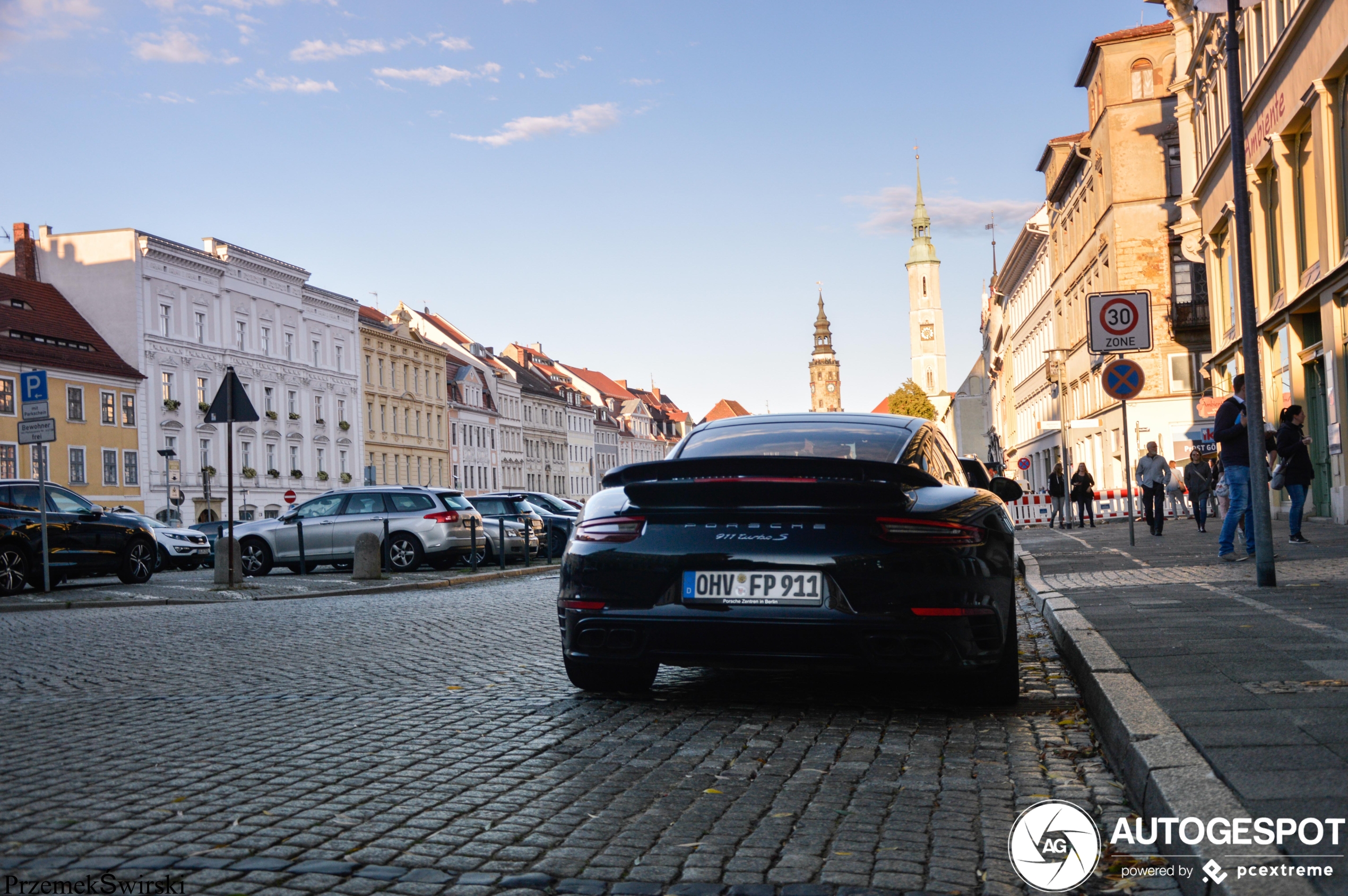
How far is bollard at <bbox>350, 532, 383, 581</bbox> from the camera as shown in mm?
20609

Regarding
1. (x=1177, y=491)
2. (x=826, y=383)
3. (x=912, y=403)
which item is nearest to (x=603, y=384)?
(x=912, y=403)

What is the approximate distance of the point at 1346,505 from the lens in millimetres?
21125

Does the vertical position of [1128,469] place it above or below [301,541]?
above

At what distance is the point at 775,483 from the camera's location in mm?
6285

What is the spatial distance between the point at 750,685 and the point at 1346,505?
16813 mm

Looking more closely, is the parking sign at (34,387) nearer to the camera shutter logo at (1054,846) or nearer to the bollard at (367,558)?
the bollard at (367,558)

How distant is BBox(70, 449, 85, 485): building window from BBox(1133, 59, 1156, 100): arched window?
44.1 meters

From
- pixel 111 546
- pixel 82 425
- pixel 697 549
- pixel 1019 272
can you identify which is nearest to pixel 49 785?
pixel 697 549

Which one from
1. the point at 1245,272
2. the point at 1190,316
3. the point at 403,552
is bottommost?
the point at 403,552

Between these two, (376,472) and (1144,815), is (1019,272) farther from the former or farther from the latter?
(1144,815)

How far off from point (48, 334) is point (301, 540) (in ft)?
132

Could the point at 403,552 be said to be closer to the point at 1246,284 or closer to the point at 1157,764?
the point at 1246,284

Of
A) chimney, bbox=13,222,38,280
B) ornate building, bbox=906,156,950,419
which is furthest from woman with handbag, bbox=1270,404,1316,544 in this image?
ornate building, bbox=906,156,950,419

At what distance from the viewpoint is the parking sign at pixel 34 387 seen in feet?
61.5
